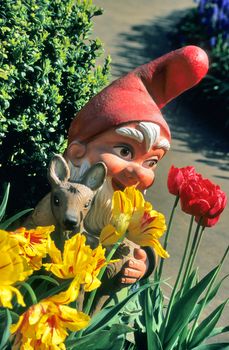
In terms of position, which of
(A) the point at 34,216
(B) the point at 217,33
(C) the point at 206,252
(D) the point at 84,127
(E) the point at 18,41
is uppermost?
(B) the point at 217,33

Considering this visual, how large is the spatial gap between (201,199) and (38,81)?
5.59 ft

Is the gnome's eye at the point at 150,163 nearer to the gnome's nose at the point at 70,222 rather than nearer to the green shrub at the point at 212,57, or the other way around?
the gnome's nose at the point at 70,222

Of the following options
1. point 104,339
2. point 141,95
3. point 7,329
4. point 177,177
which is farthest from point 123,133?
point 7,329

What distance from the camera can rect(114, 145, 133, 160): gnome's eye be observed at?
13.4ft

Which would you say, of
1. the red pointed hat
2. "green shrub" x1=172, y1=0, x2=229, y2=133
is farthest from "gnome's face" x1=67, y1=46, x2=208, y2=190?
"green shrub" x1=172, y1=0, x2=229, y2=133

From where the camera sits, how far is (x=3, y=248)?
263 cm

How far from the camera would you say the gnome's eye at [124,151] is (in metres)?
4.09

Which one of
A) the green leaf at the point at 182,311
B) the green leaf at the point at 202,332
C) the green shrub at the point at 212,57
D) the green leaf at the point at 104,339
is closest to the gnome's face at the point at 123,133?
the green leaf at the point at 182,311

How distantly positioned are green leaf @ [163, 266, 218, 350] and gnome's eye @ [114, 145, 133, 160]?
0.73 meters

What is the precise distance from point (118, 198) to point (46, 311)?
742mm

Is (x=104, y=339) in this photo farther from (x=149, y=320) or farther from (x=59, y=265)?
(x=59, y=265)

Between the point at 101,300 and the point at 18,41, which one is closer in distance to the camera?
the point at 101,300

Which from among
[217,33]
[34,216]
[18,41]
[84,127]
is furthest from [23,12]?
[217,33]

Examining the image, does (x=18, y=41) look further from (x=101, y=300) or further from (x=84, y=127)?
(x=101, y=300)
